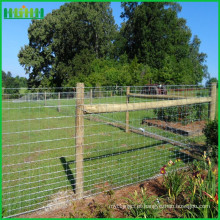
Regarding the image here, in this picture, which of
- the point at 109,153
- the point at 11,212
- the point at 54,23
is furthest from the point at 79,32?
the point at 11,212

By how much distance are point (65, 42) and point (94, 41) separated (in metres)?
4.77

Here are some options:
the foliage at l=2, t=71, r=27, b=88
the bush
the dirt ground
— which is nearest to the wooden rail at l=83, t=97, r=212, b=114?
Result: the bush

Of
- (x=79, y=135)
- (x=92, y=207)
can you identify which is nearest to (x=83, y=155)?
(x=79, y=135)

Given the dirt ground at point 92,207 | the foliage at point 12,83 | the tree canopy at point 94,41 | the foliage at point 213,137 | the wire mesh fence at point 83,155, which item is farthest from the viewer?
the foliage at point 12,83

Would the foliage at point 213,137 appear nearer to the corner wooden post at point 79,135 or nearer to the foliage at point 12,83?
the corner wooden post at point 79,135

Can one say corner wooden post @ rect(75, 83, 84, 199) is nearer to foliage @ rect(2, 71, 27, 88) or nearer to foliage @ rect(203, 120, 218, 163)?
foliage @ rect(203, 120, 218, 163)

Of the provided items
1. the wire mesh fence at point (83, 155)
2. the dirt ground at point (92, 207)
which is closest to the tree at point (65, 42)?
the wire mesh fence at point (83, 155)

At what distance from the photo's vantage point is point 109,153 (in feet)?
16.1

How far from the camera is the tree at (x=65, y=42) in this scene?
102 feet

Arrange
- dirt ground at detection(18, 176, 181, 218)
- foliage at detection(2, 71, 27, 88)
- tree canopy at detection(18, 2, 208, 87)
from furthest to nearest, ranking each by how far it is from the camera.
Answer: foliage at detection(2, 71, 27, 88)
tree canopy at detection(18, 2, 208, 87)
dirt ground at detection(18, 176, 181, 218)

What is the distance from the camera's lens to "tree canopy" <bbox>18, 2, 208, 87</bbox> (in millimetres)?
30984

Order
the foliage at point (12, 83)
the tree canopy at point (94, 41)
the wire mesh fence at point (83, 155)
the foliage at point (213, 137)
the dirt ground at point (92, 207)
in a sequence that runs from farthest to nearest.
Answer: the foliage at point (12, 83) < the tree canopy at point (94, 41) < the foliage at point (213, 137) < the wire mesh fence at point (83, 155) < the dirt ground at point (92, 207)

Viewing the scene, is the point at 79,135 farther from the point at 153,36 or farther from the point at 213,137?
the point at 153,36

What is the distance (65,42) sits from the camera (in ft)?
108
